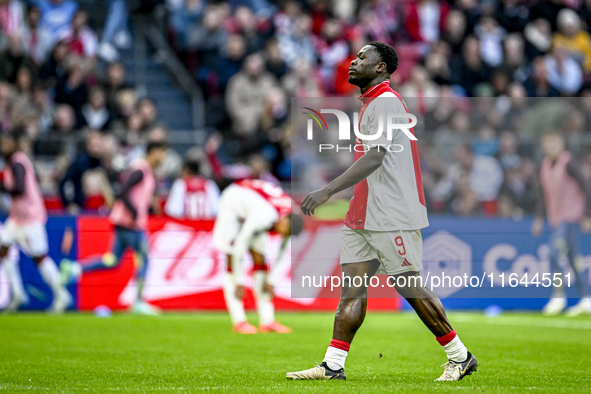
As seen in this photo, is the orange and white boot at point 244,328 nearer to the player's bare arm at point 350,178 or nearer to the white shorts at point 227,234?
the white shorts at point 227,234

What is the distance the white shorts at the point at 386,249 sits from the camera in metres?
6.12

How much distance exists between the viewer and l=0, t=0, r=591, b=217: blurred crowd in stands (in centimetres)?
1455

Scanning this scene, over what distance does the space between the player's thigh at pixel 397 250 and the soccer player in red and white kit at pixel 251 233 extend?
15.4ft

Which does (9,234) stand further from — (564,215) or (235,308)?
(564,215)

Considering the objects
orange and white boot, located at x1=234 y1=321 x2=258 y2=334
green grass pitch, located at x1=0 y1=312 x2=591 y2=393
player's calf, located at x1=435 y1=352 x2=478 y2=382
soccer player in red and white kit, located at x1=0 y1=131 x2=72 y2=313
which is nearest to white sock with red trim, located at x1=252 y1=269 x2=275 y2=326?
orange and white boot, located at x1=234 y1=321 x2=258 y2=334

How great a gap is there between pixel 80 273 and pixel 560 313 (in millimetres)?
7594

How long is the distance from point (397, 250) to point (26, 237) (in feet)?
29.0

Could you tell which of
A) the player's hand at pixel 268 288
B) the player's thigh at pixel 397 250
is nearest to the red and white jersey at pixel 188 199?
the player's hand at pixel 268 288

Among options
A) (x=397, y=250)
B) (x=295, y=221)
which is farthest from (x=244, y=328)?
(x=397, y=250)

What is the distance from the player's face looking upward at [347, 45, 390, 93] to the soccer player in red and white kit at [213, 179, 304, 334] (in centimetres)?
465

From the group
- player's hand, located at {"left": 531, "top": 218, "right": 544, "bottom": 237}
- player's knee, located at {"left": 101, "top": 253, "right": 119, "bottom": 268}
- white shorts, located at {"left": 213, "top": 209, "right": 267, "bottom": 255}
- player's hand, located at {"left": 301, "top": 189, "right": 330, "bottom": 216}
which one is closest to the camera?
player's hand, located at {"left": 301, "top": 189, "right": 330, "bottom": 216}

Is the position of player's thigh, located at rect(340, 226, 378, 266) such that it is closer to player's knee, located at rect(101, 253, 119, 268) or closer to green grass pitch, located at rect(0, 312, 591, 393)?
green grass pitch, located at rect(0, 312, 591, 393)

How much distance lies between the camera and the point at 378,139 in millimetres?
6016

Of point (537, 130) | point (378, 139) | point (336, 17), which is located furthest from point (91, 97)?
point (378, 139)
